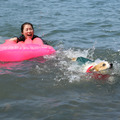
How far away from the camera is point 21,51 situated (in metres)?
4.97

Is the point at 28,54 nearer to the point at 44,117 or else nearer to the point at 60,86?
the point at 60,86

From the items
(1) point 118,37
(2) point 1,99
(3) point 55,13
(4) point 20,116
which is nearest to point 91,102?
(4) point 20,116

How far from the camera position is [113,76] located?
13.2 feet

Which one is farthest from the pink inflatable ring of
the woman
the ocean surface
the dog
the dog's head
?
the dog's head

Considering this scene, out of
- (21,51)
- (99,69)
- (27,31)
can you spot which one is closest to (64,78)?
(99,69)

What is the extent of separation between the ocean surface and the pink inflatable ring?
13cm

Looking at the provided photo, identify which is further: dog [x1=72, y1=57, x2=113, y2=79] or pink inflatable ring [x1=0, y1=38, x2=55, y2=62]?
pink inflatable ring [x1=0, y1=38, x2=55, y2=62]

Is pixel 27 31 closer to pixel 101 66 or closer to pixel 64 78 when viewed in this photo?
pixel 64 78

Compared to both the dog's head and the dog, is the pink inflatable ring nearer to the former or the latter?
the dog

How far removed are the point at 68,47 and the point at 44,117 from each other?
11.3ft

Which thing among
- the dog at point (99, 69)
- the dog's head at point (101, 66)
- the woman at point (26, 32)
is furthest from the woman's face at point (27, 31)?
the dog's head at point (101, 66)

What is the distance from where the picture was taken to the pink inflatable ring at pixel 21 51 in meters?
4.93

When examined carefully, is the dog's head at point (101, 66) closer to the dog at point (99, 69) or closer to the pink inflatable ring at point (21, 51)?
the dog at point (99, 69)

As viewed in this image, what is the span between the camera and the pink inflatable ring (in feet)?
16.2
